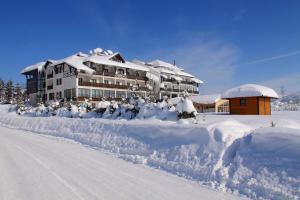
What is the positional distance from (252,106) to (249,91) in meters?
1.92

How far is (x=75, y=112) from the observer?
26.2 m

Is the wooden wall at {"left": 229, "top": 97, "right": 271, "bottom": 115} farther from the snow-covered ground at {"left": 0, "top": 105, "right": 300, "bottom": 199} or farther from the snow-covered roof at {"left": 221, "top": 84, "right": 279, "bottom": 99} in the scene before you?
the snow-covered ground at {"left": 0, "top": 105, "right": 300, "bottom": 199}

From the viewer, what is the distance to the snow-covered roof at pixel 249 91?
1389 inches

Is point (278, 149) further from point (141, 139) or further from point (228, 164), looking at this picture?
point (141, 139)

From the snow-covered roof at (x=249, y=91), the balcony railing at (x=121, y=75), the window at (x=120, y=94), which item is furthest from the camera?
the window at (x=120, y=94)

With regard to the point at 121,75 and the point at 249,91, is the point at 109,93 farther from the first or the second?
the point at 249,91

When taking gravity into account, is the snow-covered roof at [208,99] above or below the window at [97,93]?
below

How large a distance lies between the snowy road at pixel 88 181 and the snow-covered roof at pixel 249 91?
94.0ft

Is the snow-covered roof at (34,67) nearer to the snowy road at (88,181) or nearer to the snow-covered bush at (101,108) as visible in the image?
the snow-covered bush at (101,108)

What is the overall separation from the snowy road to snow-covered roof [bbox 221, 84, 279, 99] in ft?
94.0

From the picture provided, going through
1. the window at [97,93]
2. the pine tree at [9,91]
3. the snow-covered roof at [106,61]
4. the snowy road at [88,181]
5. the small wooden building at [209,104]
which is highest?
the snow-covered roof at [106,61]

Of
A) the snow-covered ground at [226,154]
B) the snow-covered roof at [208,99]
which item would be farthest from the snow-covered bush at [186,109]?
the snow-covered roof at [208,99]

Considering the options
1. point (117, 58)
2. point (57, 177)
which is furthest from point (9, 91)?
point (57, 177)

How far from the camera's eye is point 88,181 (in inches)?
282
